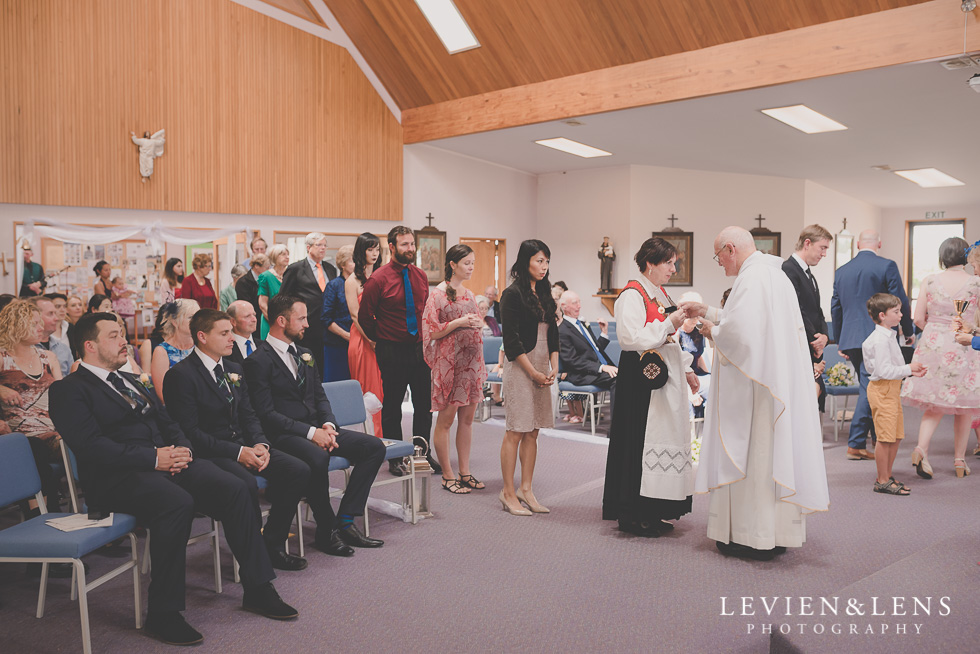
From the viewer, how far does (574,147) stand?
451 inches

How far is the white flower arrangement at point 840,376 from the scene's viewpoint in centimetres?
734

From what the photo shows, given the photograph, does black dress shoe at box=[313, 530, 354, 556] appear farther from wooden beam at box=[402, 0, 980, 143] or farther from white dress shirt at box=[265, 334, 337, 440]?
wooden beam at box=[402, 0, 980, 143]

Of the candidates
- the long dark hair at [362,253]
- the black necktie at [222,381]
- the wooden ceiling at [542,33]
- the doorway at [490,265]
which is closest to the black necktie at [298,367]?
the black necktie at [222,381]

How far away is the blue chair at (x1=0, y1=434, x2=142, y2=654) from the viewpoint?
294 cm

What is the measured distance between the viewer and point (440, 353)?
17.1 feet

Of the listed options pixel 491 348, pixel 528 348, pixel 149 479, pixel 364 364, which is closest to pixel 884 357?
pixel 528 348

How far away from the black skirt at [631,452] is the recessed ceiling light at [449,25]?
259 inches

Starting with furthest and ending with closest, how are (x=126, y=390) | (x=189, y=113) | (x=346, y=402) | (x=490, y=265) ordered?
(x=490, y=265), (x=189, y=113), (x=346, y=402), (x=126, y=390)

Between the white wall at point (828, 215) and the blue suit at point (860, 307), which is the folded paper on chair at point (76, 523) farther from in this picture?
the white wall at point (828, 215)

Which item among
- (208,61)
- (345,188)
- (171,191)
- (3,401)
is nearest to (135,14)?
(208,61)

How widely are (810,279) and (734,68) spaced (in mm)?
2889

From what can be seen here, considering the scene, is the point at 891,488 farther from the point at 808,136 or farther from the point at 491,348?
the point at 808,136

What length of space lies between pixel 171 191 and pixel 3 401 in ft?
18.7

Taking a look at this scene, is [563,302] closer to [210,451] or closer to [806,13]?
[806,13]
